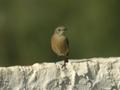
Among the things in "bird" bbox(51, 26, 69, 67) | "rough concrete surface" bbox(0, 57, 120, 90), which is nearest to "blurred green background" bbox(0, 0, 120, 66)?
"bird" bbox(51, 26, 69, 67)

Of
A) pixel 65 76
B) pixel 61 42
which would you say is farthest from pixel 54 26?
pixel 65 76

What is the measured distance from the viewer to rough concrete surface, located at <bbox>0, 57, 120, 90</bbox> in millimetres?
5957

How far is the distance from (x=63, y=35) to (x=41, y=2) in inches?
379

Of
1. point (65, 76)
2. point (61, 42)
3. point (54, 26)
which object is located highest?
point (54, 26)

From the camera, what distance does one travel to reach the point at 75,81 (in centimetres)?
614

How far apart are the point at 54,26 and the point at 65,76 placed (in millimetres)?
10328

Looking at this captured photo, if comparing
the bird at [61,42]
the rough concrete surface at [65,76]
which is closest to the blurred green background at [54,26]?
the bird at [61,42]

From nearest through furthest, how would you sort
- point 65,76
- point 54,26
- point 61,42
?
point 65,76 → point 61,42 → point 54,26

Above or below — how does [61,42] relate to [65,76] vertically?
above

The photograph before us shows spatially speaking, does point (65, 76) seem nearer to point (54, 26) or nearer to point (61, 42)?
point (61, 42)

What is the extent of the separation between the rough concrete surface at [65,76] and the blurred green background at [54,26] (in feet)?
31.8

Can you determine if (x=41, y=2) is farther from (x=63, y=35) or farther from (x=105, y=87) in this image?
(x=105, y=87)

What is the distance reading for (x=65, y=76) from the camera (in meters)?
6.13

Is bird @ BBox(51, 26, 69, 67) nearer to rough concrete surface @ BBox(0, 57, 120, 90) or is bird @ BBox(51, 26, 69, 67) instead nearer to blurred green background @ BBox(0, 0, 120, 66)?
rough concrete surface @ BBox(0, 57, 120, 90)
